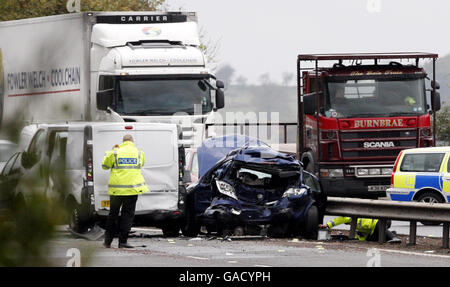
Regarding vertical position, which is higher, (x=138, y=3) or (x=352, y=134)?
(x=138, y=3)

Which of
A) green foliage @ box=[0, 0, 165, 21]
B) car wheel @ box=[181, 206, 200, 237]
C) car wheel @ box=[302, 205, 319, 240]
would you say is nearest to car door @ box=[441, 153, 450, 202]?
car wheel @ box=[302, 205, 319, 240]

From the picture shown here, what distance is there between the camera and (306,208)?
15.8 m

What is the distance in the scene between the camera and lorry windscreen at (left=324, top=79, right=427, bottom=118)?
76.2ft

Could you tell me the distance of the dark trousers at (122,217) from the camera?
13.9 meters

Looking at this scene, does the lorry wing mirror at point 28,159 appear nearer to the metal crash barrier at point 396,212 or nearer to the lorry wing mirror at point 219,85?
the metal crash barrier at point 396,212

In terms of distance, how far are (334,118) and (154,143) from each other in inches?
309

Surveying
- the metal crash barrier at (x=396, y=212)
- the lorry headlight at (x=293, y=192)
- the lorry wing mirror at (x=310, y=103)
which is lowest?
the metal crash barrier at (x=396, y=212)

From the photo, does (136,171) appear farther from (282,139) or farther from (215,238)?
(282,139)

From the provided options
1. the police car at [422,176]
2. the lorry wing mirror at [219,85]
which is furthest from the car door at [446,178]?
the lorry wing mirror at [219,85]

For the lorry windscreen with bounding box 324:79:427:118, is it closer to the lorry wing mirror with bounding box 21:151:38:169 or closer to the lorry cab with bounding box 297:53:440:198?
the lorry cab with bounding box 297:53:440:198

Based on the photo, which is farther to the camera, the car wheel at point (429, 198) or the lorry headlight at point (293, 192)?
the car wheel at point (429, 198)

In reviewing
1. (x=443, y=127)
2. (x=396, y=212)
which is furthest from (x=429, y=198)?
(x=443, y=127)
